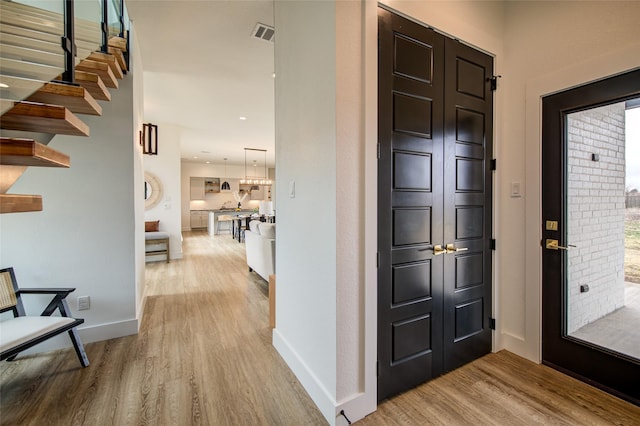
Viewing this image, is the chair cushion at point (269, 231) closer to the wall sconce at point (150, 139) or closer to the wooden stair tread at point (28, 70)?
the wall sconce at point (150, 139)

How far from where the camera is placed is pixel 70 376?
6.84ft

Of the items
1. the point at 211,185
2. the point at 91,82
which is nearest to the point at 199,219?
the point at 211,185

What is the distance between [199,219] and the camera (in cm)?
1227

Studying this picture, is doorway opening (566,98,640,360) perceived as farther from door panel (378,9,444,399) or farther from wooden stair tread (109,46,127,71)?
wooden stair tread (109,46,127,71)

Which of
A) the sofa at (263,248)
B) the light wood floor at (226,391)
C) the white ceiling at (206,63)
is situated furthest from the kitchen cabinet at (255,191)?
the light wood floor at (226,391)

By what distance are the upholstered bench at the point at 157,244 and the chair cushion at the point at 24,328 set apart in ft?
12.7

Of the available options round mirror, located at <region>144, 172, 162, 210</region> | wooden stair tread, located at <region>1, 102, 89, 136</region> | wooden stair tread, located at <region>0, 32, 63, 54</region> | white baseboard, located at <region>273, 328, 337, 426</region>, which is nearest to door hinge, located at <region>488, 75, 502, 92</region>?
white baseboard, located at <region>273, 328, 337, 426</region>

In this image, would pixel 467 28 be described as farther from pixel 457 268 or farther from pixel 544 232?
pixel 457 268

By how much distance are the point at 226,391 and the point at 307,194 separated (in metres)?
1.47

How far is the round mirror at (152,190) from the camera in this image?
20.2 ft

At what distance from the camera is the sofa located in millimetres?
3896

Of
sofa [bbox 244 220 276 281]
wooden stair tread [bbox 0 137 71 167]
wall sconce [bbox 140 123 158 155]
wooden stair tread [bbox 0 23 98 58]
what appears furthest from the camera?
wall sconce [bbox 140 123 158 155]

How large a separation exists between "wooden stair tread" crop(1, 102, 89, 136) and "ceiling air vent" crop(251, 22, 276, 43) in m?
1.96

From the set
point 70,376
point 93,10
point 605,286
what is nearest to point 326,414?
point 70,376
